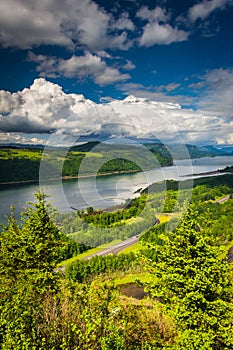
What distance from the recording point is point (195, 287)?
9203 mm

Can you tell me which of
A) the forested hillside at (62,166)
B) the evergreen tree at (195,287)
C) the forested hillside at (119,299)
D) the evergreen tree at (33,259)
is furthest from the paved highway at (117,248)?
the forested hillside at (62,166)

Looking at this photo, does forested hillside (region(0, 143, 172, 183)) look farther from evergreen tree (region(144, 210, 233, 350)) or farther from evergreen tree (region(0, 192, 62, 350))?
evergreen tree (region(144, 210, 233, 350))

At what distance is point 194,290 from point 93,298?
3337 mm

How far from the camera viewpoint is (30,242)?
12562 mm

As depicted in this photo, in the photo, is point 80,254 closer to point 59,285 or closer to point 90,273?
point 90,273

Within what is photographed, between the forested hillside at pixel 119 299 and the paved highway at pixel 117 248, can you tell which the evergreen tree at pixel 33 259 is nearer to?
the forested hillside at pixel 119 299

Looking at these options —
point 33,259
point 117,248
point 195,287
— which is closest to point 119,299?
point 195,287

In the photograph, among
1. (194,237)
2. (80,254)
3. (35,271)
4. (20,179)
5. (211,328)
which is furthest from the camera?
Result: (20,179)

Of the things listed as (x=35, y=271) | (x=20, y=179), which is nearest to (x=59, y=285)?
(x=35, y=271)

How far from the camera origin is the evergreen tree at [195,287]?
29.5 ft

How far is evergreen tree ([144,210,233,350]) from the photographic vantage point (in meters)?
8.98

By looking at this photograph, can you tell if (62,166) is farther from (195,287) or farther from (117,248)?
(195,287)

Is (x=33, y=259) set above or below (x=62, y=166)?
below

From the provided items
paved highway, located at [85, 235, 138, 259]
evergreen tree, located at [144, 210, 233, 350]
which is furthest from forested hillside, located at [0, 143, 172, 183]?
evergreen tree, located at [144, 210, 233, 350]
